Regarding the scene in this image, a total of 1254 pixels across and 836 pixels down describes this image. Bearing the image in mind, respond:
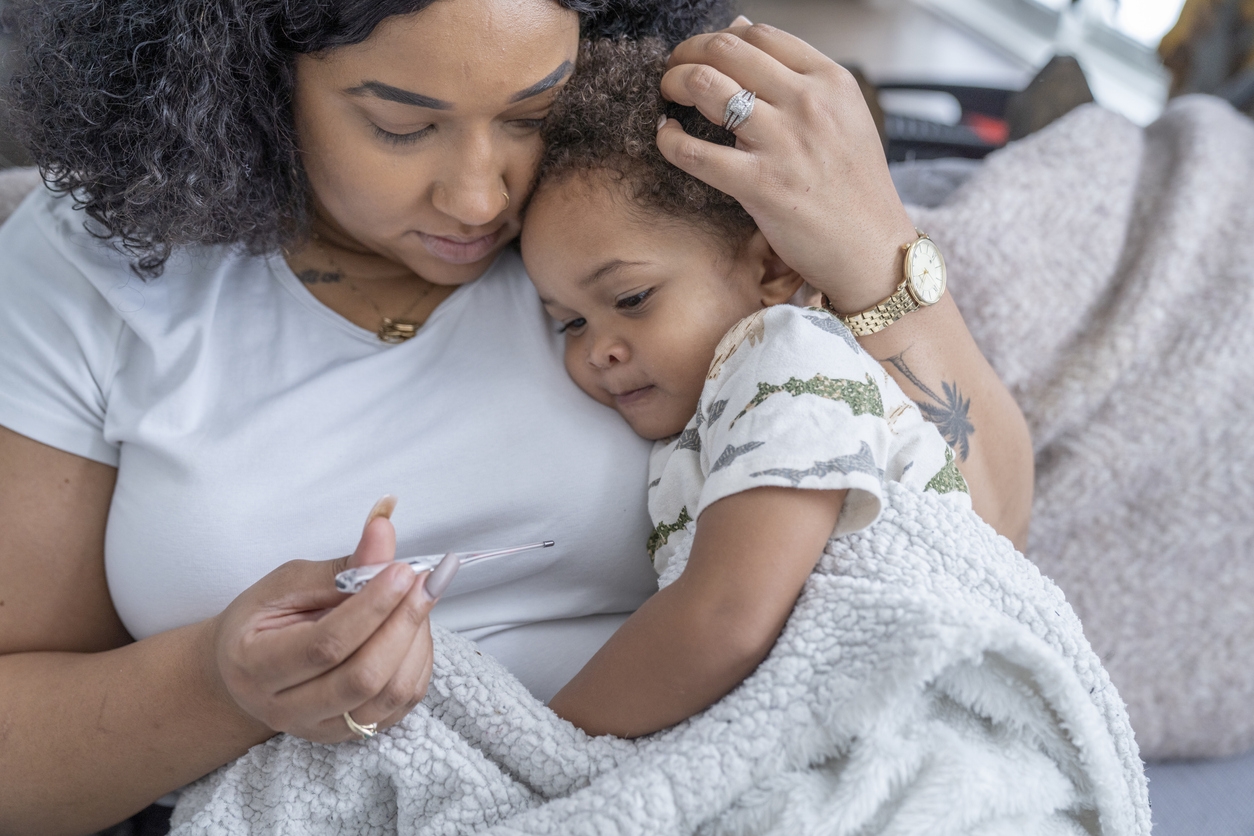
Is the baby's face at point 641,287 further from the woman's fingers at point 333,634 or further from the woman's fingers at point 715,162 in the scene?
the woman's fingers at point 333,634

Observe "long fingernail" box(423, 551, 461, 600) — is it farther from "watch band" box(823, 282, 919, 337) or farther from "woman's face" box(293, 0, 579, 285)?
"watch band" box(823, 282, 919, 337)

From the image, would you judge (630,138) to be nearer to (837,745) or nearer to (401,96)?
(401,96)

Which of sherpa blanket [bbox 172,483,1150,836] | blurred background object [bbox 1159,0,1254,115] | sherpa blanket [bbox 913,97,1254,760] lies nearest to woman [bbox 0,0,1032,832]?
sherpa blanket [bbox 172,483,1150,836]

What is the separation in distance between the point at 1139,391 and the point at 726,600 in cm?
84

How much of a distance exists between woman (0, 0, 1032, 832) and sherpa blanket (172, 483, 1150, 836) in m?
0.10

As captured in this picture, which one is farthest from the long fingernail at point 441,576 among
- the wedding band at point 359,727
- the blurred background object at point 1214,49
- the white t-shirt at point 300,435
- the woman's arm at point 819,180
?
the blurred background object at point 1214,49

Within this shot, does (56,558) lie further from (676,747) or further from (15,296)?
(676,747)

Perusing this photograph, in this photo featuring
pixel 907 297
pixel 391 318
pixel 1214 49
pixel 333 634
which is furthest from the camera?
pixel 1214 49

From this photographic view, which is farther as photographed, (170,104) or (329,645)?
(170,104)

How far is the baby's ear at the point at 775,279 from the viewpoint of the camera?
125 centimetres

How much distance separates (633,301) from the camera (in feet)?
4.01

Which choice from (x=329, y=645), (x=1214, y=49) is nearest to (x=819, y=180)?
(x=329, y=645)

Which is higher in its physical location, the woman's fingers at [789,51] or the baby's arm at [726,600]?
the woman's fingers at [789,51]

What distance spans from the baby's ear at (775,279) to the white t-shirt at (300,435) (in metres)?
0.25
